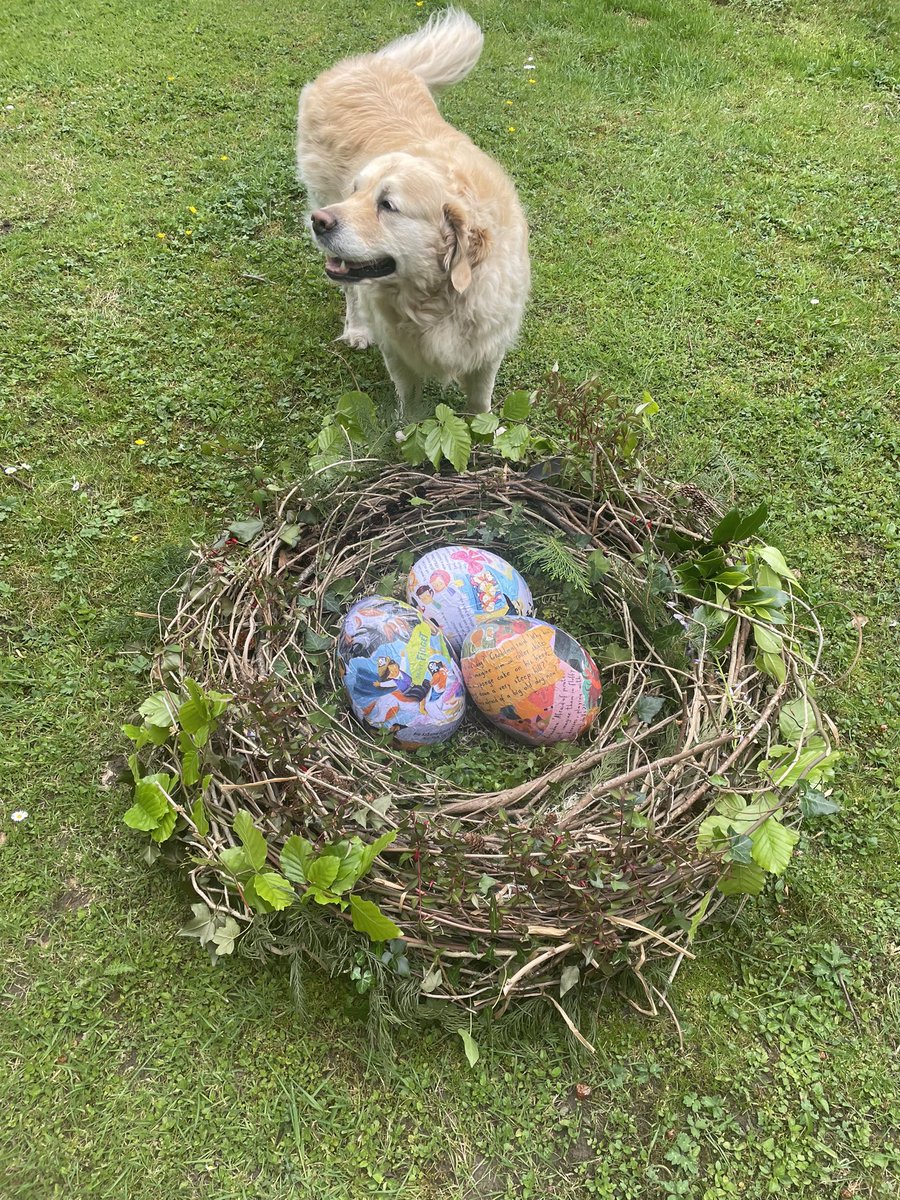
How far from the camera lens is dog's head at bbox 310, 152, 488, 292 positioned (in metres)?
2.54

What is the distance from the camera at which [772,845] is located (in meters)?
1.88

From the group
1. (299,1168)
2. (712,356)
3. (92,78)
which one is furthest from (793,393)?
(92,78)

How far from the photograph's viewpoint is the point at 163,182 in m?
4.42

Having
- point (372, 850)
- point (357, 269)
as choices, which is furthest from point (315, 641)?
point (357, 269)

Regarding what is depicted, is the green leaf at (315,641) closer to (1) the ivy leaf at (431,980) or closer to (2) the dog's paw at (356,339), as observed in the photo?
(1) the ivy leaf at (431,980)

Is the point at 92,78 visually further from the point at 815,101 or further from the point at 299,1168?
the point at 299,1168

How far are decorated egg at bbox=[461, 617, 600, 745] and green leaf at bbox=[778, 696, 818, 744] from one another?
0.55m

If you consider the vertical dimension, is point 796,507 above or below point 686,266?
below

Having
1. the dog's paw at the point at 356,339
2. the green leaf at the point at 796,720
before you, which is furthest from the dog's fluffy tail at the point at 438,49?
the green leaf at the point at 796,720

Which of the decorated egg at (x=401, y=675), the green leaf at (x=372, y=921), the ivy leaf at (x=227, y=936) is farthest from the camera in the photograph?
the decorated egg at (x=401, y=675)

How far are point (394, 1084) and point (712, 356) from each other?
345 cm

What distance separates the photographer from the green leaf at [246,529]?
2.51 meters

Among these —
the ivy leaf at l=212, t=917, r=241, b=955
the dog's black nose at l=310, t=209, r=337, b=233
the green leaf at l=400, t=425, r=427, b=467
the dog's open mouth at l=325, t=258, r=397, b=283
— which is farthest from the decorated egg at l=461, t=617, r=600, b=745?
the dog's black nose at l=310, t=209, r=337, b=233

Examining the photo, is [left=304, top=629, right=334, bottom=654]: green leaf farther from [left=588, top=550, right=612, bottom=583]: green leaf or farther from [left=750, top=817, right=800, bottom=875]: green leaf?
[left=750, top=817, right=800, bottom=875]: green leaf
